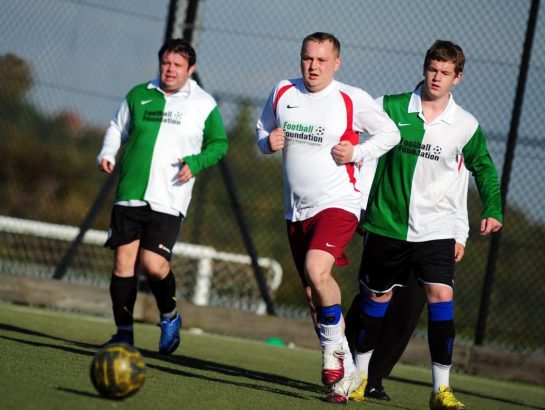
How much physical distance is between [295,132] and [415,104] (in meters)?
0.76

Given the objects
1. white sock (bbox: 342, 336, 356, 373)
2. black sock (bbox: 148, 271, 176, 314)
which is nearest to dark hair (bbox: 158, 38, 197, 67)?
black sock (bbox: 148, 271, 176, 314)

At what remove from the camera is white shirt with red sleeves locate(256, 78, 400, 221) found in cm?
644

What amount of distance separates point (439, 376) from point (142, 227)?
2268 millimetres

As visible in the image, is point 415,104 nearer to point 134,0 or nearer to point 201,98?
point 201,98

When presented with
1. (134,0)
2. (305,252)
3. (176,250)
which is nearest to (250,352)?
(176,250)

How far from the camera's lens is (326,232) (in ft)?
20.8

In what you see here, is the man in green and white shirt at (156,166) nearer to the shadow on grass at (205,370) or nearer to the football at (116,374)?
the shadow on grass at (205,370)

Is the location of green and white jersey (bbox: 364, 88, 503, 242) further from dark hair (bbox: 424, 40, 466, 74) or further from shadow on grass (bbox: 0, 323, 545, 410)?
shadow on grass (bbox: 0, 323, 545, 410)

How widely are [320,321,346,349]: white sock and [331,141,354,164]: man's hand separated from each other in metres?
0.89

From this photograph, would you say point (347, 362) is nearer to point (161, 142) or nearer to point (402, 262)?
point (402, 262)

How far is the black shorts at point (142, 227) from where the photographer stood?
746 centimetres

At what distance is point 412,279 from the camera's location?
24.2 ft

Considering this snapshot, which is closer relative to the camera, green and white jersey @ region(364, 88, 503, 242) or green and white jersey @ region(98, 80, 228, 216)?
green and white jersey @ region(364, 88, 503, 242)

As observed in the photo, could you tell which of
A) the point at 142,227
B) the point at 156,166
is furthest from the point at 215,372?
the point at 156,166
